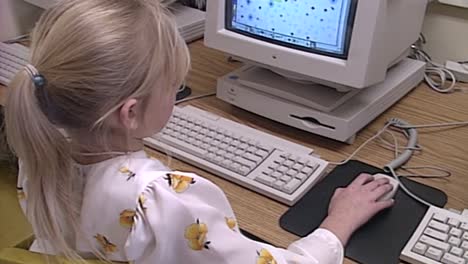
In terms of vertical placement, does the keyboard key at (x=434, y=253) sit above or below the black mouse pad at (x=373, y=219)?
above

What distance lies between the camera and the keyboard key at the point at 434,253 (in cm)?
97

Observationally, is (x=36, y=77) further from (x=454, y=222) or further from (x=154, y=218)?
(x=454, y=222)

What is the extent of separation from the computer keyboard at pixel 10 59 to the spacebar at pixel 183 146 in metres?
0.46

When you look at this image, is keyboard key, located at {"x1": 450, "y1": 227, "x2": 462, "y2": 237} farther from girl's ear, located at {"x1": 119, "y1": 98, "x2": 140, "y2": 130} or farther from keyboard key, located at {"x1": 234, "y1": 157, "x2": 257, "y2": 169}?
girl's ear, located at {"x1": 119, "y1": 98, "x2": 140, "y2": 130}

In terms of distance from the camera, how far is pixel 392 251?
101 centimetres

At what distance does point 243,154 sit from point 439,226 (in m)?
0.39

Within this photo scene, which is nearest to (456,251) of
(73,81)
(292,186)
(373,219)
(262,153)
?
(373,219)

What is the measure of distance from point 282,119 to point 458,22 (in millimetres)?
574

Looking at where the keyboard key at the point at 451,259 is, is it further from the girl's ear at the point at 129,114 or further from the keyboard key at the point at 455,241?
the girl's ear at the point at 129,114

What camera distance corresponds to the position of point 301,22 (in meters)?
1.27

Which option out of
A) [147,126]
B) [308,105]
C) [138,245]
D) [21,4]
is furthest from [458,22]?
[21,4]

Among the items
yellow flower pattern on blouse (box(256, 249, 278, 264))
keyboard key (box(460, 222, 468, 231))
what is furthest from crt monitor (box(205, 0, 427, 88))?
yellow flower pattern on blouse (box(256, 249, 278, 264))

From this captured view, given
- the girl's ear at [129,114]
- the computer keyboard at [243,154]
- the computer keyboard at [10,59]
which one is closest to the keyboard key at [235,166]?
the computer keyboard at [243,154]

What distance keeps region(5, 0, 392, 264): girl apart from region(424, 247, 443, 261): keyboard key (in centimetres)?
23
